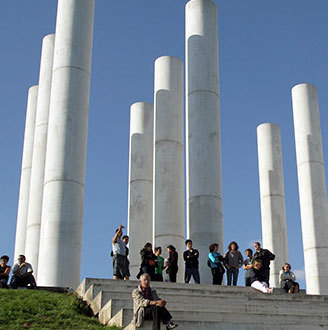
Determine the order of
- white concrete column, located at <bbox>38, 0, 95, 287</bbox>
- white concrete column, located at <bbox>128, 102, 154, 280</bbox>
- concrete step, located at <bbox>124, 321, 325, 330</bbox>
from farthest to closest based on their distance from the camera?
1. white concrete column, located at <bbox>128, 102, 154, 280</bbox>
2. white concrete column, located at <bbox>38, 0, 95, 287</bbox>
3. concrete step, located at <bbox>124, 321, 325, 330</bbox>

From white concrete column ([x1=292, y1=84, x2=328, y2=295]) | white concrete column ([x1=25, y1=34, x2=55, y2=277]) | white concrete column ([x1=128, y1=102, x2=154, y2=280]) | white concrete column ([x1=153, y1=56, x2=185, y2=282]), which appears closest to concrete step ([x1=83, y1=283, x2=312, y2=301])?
white concrete column ([x1=153, y1=56, x2=185, y2=282])

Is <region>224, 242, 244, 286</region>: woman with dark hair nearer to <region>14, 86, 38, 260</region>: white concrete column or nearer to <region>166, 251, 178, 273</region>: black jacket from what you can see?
<region>166, 251, 178, 273</region>: black jacket

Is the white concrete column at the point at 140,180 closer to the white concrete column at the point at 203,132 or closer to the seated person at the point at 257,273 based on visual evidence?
the white concrete column at the point at 203,132

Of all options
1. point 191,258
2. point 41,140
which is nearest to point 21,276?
point 191,258

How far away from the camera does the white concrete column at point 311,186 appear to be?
41562 mm

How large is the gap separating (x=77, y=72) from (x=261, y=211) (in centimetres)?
1975

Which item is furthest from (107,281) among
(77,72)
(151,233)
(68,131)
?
(151,233)

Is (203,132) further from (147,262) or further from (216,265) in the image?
(147,262)

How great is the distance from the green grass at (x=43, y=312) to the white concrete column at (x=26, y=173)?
896 inches

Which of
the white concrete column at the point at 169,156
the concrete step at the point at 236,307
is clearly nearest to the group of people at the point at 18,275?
the concrete step at the point at 236,307

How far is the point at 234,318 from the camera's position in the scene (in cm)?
1886

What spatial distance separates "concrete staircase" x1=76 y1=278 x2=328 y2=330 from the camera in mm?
18297

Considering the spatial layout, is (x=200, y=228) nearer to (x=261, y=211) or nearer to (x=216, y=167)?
(x=216, y=167)

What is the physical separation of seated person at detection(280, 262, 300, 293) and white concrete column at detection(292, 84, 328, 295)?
1551 centimetres
